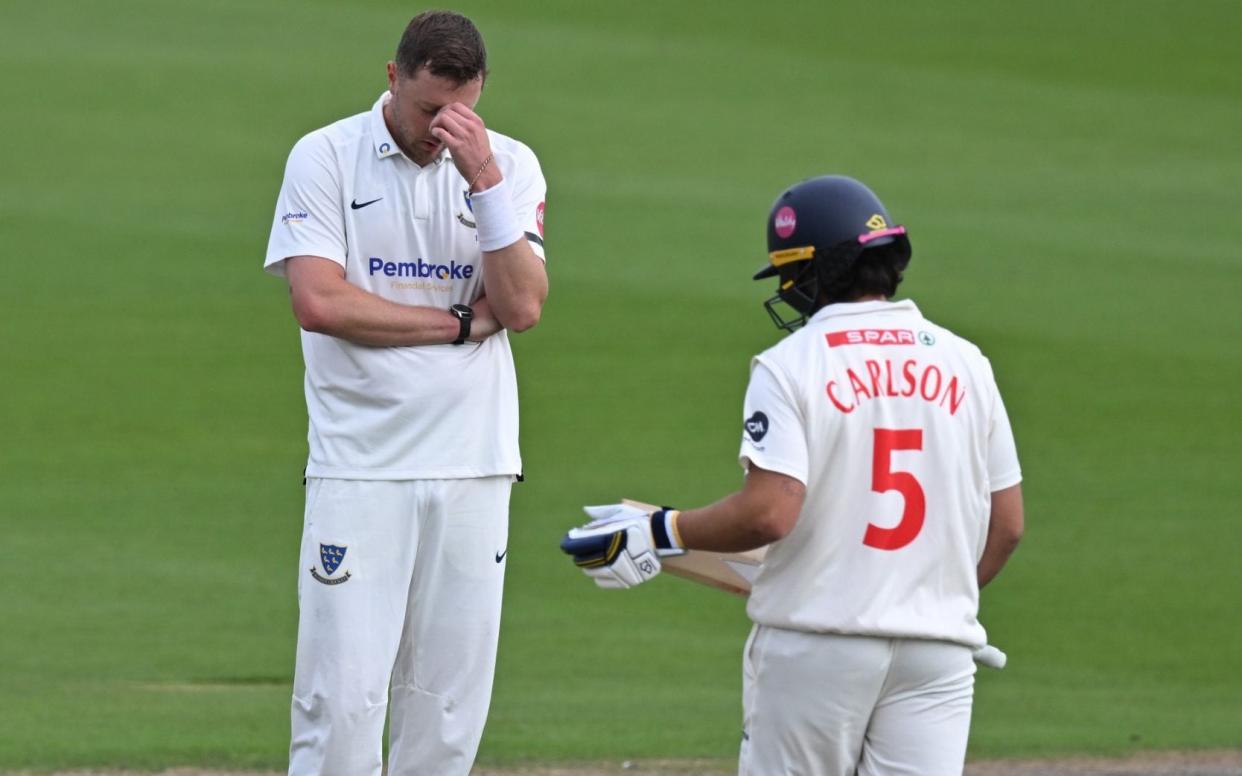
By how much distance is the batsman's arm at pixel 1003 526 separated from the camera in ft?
14.0

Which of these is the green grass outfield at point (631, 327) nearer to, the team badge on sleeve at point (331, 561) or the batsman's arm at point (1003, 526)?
the team badge on sleeve at point (331, 561)

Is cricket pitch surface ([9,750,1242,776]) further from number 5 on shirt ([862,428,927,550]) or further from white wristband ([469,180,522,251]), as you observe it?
number 5 on shirt ([862,428,927,550])

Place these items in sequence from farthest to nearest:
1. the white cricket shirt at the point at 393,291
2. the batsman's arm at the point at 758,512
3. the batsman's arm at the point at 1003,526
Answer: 1. the white cricket shirt at the point at 393,291
2. the batsman's arm at the point at 1003,526
3. the batsman's arm at the point at 758,512

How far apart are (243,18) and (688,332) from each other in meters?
12.6

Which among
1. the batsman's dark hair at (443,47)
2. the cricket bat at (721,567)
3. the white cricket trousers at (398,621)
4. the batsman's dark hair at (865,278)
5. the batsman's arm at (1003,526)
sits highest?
the batsman's dark hair at (443,47)

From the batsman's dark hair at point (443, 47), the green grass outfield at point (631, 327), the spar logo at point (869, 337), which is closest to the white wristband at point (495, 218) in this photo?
the batsman's dark hair at point (443, 47)

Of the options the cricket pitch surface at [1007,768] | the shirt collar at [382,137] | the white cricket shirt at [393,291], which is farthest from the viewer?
the cricket pitch surface at [1007,768]

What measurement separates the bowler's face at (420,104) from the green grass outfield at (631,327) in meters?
3.11

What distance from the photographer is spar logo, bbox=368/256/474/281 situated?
495 cm

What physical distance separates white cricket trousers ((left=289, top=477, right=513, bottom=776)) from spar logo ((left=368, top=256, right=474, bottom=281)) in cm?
55

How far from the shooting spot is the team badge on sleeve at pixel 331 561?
15.8 feet

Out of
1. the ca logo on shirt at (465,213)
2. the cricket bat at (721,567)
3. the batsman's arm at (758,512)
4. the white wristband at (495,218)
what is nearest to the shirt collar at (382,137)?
the ca logo on shirt at (465,213)

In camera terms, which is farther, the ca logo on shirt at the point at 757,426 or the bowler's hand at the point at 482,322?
the bowler's hand at the point at 482,322

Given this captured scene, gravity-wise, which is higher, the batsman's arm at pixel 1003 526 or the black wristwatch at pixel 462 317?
the black wristwatch at pixel 462 317
